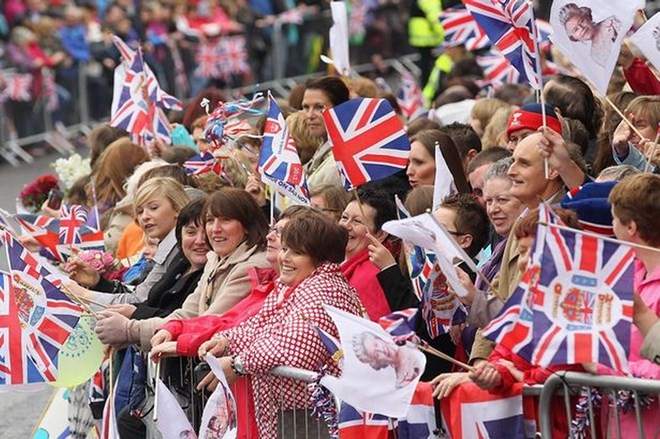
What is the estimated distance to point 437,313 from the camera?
7.25 meters

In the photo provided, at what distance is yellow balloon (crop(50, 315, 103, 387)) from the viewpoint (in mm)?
8758

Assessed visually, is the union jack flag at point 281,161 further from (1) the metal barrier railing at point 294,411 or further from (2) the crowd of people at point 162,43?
(2) the crowd of people at point 162,43

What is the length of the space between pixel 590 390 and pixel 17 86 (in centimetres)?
1784

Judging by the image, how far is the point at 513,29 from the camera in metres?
8.75

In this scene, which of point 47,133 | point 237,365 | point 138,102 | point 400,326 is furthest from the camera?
point 47,133

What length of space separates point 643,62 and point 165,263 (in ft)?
10.7

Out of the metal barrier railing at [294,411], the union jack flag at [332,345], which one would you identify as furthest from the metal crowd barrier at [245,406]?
the union jack flag at [332,345]

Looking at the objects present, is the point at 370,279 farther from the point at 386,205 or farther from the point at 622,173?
the point at 622,173

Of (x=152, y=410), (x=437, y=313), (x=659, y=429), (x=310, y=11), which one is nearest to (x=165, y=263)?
(x=152, y=410)

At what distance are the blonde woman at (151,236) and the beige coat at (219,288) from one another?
71cm

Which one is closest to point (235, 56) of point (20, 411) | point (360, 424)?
point (20, 411)

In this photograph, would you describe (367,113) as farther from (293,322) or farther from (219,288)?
(293,322)

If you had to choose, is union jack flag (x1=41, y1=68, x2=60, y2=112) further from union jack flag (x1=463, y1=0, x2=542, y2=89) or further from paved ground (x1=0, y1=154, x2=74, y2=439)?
union jack flag (x1=463, y1=0, x2=542, y2=89)

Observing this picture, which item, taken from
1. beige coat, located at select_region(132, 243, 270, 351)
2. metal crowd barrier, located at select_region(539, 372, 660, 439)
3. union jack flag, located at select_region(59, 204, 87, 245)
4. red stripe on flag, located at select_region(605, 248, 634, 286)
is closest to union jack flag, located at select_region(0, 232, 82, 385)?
beige coat, located at select_region(132, 243, 270, 351)
